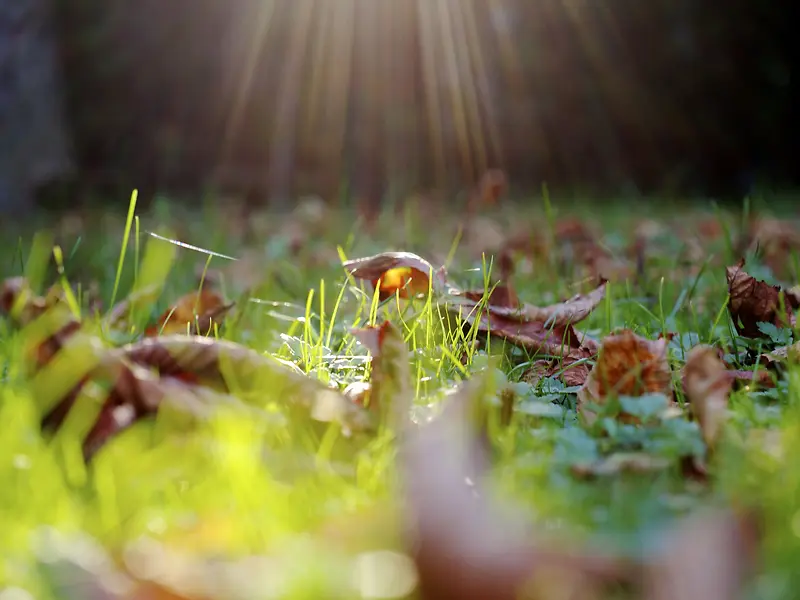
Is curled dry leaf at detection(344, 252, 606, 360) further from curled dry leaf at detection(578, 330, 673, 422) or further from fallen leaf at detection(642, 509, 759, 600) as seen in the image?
fallen leaf at detection(642, 509, 759, 600)

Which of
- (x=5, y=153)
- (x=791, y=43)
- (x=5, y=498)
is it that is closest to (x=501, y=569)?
(x=5, y=498)

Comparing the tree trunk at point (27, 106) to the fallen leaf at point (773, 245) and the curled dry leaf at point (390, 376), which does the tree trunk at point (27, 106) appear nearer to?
the fallen leaf at point (773, 245)

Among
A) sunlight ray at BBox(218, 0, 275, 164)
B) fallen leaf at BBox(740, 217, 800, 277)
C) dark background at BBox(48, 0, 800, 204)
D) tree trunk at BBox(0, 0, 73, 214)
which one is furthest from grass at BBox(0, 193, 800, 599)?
sunlight ray at BBox(218, 0, 275, 164)

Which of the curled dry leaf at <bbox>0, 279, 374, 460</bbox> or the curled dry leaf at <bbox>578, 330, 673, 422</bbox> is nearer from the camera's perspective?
the curled dry leaf at <bbox>0, 279, 374, 460</bbox>

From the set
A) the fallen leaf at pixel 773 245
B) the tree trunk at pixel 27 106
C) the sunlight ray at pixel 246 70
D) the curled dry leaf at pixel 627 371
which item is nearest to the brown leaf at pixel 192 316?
the curled dry leaf at pixel 627 371

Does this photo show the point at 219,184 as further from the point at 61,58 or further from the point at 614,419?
the point at 614,419
